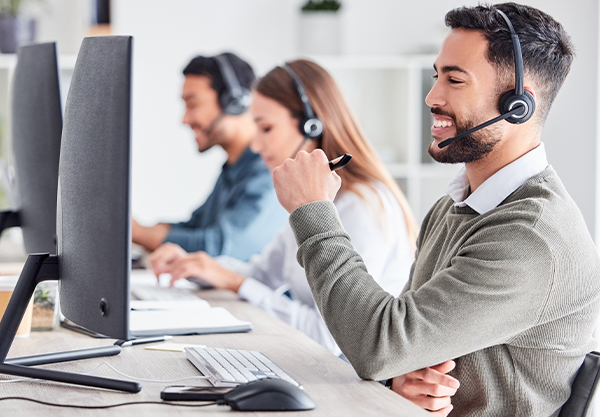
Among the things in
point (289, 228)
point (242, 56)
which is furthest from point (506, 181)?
point (242, 56)

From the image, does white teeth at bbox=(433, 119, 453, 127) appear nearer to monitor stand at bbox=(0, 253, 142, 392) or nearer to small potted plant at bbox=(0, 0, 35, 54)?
monitor stand at bbox=(0, 253, 142, 392)

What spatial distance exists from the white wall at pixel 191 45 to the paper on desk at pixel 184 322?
6.53ft

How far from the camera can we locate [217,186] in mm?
2754

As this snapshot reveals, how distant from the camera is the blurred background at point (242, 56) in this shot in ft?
10.7

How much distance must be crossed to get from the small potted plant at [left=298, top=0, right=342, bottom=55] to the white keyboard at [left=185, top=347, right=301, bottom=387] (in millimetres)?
2335

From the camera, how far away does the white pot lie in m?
3.29

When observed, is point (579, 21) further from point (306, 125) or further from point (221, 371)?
point (221, 371)

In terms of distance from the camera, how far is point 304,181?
1151mm

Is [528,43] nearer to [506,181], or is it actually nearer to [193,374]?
[506,181]

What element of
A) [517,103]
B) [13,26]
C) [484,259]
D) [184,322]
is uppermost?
[13,26]

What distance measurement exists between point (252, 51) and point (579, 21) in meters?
1.60

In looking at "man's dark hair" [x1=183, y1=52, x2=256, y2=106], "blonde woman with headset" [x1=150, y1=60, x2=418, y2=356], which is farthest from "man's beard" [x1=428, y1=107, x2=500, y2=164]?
"man's dark hair" [x1=183, y1=52, x2=256, y2=106]

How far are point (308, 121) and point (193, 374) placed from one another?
0.99m

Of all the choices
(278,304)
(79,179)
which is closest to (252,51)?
(278,304)
